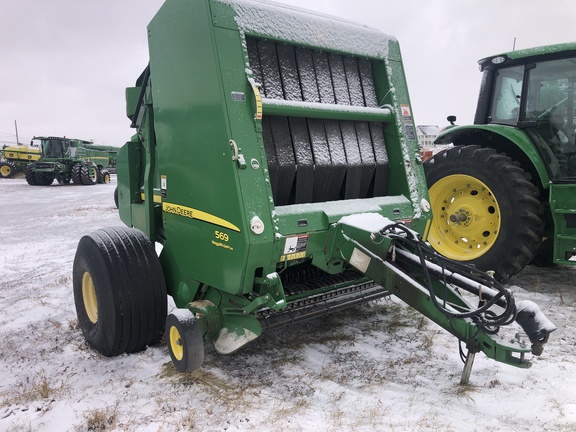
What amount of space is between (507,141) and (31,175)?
22.4 m

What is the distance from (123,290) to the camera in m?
2.95

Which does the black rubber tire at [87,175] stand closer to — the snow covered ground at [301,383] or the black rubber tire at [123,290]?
the snow covered ground at [301,383]

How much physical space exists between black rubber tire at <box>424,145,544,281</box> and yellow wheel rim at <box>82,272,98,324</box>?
3530mm

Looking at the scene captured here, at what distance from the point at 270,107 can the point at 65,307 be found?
2806 mm

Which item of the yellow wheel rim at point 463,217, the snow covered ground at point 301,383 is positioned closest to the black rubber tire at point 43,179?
the snow covered ground at point 301,383

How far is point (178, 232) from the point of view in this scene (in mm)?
3086

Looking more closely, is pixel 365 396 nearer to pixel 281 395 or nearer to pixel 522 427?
pixel 281 395

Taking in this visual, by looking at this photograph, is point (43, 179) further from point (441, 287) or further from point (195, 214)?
point (441, 287)

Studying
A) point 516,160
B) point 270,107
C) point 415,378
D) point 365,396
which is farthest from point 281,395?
point 516,160

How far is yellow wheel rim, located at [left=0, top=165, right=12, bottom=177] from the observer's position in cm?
2634

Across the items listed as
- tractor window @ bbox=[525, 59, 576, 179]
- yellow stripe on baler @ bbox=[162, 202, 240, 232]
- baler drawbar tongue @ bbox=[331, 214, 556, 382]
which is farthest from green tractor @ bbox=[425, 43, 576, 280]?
yellow stripe on baler @ bbox=[162, 202, 240, 232]

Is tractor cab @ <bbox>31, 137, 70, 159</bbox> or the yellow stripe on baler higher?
tractor cab @ <bbox>31, 137, 70, 159</bbox>

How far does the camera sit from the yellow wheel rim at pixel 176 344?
2.63m

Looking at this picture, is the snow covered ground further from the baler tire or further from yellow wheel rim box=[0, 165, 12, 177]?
yellow wheel rim box=[0, 165, 12, 177]
